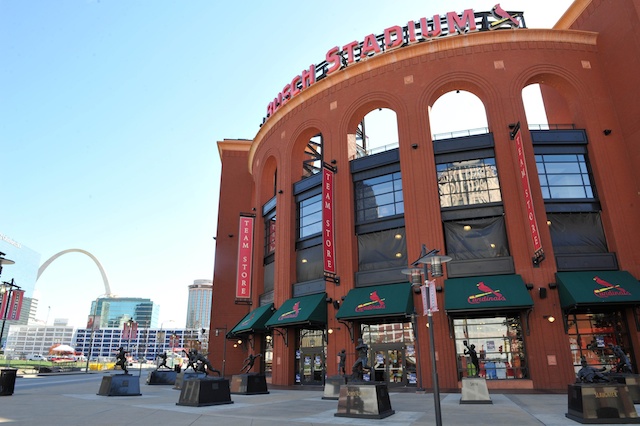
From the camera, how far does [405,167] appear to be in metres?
26.8

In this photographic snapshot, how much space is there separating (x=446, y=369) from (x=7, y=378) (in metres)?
22.5

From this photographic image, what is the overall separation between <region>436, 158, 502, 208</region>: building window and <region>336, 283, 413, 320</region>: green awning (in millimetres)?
6127

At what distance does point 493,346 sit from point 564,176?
11171mm

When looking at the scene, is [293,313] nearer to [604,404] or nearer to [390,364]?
[390,364]

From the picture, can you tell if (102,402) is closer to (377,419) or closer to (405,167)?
(377,419)

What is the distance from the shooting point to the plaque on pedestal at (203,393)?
1673 cm

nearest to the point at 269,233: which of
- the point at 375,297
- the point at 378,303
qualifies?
the point at 375,297

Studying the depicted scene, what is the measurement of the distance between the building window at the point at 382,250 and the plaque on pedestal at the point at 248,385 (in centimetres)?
927

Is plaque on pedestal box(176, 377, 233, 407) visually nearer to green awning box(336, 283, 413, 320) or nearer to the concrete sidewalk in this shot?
the concrete sidewalk

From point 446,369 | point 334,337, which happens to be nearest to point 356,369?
point 446,369

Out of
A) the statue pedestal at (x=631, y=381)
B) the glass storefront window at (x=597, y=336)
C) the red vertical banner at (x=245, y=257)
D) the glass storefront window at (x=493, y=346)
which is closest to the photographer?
the statue pedestal at (x=631, y=381)

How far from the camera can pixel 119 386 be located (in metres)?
21.5

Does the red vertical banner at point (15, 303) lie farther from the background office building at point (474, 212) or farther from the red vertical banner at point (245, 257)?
the background office building at point (474, 212)

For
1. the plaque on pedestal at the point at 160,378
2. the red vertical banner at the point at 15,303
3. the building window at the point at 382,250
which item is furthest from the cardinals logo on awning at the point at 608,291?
the red vertical banner at the point at 15,303
